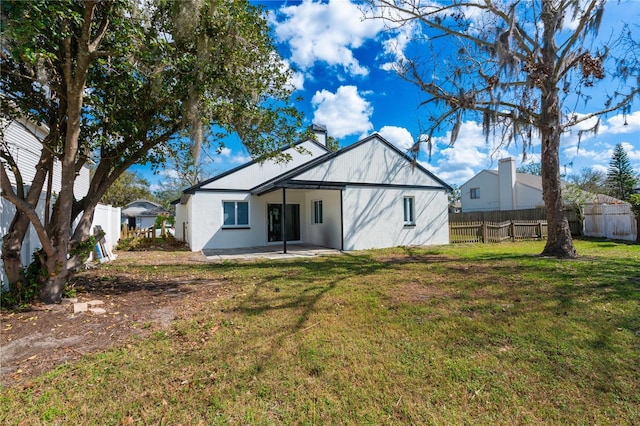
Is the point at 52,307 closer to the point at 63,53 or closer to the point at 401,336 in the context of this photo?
the point at 63,53

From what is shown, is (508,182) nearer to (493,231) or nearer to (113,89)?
(493,231)

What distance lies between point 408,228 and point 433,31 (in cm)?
783

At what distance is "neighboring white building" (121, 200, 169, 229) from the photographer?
2922 cm

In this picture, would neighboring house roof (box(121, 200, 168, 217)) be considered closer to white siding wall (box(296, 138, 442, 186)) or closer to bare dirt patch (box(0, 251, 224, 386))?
white siding wall (box(296, 138, 442, 186))

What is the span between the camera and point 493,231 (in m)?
15.6

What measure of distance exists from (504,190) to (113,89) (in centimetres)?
3020

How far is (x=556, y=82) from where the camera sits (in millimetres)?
8273

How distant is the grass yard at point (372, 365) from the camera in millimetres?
2393

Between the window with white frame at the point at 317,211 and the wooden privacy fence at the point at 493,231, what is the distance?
6.88 metres

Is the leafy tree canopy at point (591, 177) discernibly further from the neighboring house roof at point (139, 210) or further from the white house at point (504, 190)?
the neighboring house roof at point (139, 210)

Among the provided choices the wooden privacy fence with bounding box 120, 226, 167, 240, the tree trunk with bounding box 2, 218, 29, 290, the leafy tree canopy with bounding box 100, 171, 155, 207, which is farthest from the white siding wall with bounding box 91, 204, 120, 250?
the leafy tree canopy with bounding box 100, 171, 155, 207

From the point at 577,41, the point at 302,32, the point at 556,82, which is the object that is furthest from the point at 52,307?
the point at 577,41

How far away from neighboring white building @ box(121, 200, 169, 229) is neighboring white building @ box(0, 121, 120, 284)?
47.2 feet

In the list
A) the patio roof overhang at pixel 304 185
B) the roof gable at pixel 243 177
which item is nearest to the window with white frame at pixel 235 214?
the roof gable at pixel 243 177
